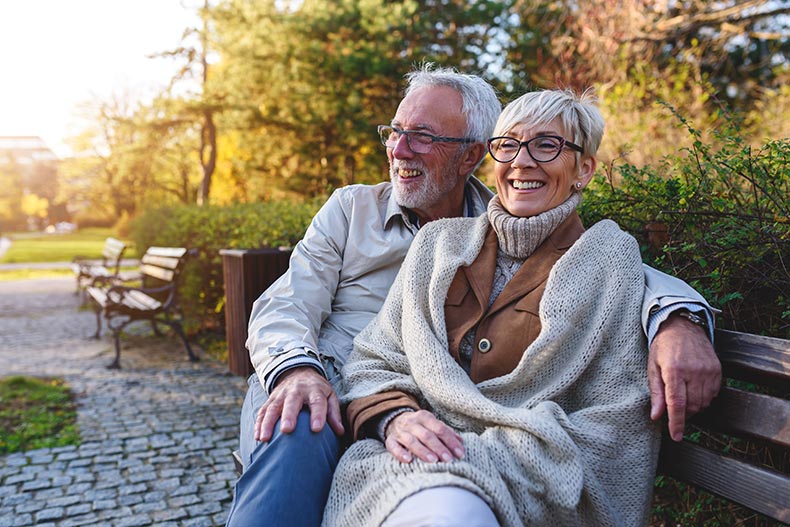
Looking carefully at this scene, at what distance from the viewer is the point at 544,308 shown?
1991 mm

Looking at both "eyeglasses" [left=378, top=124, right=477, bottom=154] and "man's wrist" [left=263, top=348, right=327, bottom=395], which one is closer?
"man's wrist" [left=263, top=348, right=327, bottom=395]

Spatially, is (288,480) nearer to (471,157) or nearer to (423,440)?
(423,440)

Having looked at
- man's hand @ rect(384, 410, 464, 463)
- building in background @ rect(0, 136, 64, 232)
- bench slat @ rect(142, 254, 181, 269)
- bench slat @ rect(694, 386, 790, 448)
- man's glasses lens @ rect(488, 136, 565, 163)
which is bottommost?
building in background @ rect(0, 136, 64, 232)

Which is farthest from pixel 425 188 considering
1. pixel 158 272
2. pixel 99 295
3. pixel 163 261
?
pixel 99 295

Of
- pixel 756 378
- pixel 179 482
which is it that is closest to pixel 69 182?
pixel 179 482

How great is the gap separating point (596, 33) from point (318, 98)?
903cm

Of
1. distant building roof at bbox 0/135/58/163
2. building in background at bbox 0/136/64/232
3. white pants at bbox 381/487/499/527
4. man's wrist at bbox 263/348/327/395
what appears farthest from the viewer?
distant building roof at bbox 0/135/58/163

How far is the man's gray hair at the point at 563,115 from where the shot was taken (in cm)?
219

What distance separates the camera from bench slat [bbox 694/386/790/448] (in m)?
1.66

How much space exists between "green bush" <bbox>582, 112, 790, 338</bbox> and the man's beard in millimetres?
755

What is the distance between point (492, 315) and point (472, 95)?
1.21 metres

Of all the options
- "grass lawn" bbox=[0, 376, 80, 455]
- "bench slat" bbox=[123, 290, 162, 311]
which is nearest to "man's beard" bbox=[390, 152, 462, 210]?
"grass lawn" bbox=[0, 376, 80, 455]

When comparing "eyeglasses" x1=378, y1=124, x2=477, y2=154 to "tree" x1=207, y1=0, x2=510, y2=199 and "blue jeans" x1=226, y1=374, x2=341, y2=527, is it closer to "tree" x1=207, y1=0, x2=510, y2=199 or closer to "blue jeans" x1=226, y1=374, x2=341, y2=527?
"blue jeans" x1=226, y1=374, x2=341, y2=527

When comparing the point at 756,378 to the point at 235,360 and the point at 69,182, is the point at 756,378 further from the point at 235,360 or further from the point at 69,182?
the point at 69,182
